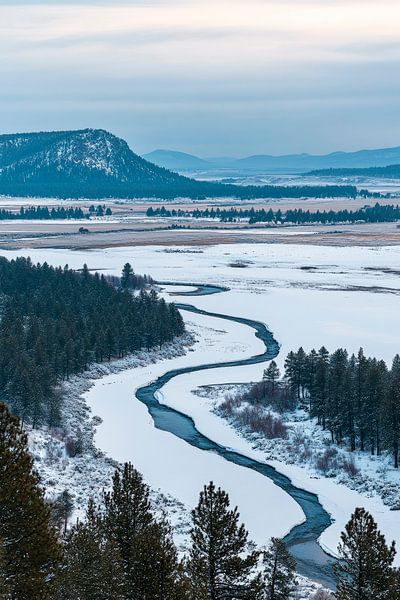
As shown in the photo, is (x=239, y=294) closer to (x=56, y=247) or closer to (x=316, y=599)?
(x=56, y=247)

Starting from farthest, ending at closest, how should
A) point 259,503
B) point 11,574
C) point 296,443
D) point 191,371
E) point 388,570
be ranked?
point 191,371 < point 296,443 < point 259,503 < point 388,570 < point 11,574

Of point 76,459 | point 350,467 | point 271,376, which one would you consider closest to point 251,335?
point 271,376

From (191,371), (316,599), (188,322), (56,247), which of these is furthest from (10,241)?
(316,599)

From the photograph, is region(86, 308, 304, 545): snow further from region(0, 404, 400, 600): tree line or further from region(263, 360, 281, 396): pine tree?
region(0, 404, 400, 600): tree line

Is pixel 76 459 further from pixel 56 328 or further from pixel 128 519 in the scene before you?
pixel 56 328

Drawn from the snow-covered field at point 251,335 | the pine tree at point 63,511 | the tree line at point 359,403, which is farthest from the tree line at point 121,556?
the tree line at point 359,403

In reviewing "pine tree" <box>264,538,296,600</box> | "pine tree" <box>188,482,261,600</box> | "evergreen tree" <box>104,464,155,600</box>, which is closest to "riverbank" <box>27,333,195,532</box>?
"pine tree" <box>264,538,296,600</box>
